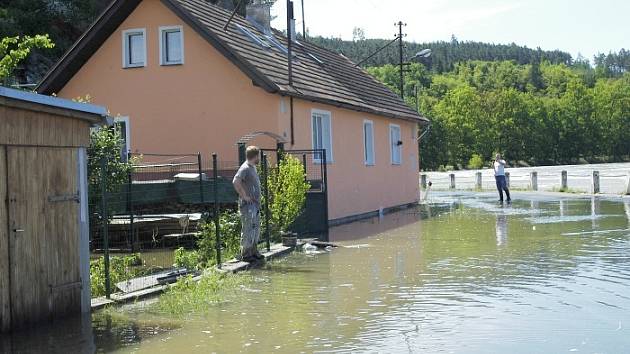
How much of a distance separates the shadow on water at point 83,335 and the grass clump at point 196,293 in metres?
0.62

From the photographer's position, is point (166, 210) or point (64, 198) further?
point (166, 210)

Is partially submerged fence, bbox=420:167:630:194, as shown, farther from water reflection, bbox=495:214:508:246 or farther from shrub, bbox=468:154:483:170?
shrub, bbox=468:154:483:170

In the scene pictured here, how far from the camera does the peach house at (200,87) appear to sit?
1942 centimetres

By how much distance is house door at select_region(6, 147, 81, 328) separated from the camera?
7797 millimetres

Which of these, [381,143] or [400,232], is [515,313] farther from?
[381,143]

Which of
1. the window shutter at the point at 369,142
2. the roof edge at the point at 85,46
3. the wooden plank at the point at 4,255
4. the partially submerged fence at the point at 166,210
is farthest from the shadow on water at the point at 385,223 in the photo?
the wooden plank at the point at 4,255

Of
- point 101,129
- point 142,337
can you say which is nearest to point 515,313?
point 142,337

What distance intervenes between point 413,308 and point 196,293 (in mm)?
2677

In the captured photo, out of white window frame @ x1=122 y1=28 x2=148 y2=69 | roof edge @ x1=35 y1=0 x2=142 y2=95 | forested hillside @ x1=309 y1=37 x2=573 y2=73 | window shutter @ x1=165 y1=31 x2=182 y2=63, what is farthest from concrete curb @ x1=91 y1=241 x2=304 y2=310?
forested hillside @ x1=309 y1=37 x2=573 y2=73

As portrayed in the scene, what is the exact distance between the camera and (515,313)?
8344 millimetres

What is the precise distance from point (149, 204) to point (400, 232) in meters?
6.04

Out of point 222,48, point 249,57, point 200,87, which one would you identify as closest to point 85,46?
point 200,87

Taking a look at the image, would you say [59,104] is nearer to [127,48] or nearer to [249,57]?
[249,57]

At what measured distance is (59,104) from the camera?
26.9 feet
